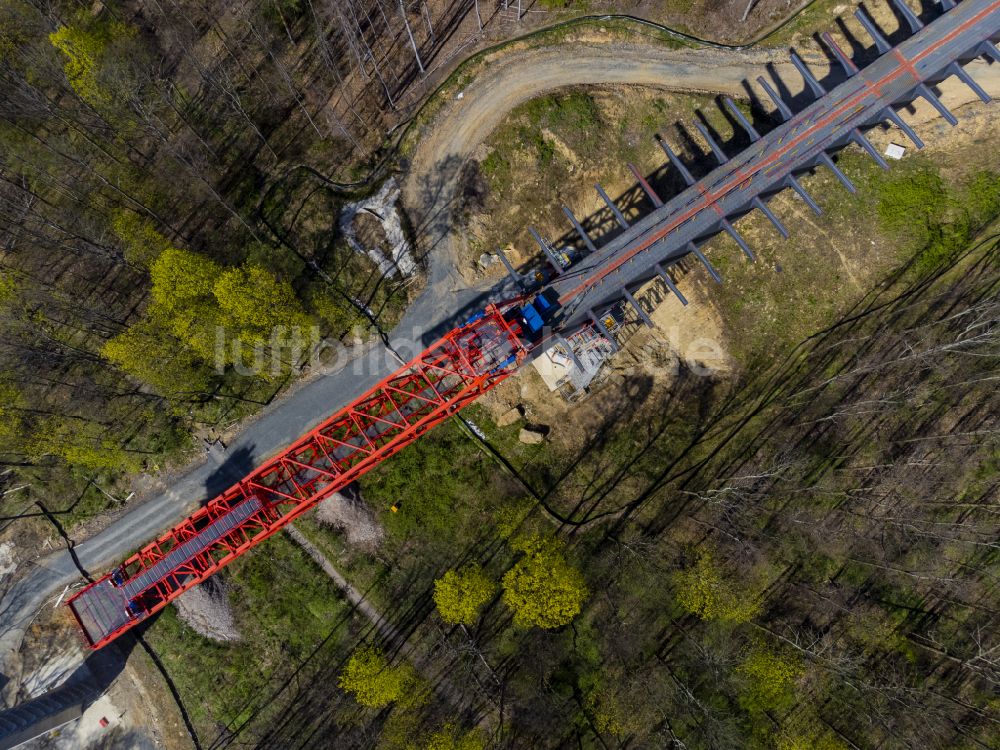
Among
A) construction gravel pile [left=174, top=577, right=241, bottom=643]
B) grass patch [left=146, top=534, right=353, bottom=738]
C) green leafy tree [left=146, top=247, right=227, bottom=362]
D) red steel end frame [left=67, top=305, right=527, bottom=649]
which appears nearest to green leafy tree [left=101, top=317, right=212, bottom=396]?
green leafy tree [left=146, top=247, right=227, bottom=362]

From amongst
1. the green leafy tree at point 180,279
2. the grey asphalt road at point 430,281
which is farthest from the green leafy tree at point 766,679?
the green leafy tree at point 180,279

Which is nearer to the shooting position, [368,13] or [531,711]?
[531,711]

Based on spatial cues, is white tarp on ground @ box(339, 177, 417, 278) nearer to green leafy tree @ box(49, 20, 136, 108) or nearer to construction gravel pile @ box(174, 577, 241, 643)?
A: green leafy tree @ box(49, 20, 136, 108)

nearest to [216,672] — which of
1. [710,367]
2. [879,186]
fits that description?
[710,367]

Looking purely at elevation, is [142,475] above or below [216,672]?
above

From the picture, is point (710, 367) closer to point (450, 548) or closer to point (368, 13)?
Answer: point (450, 548)
